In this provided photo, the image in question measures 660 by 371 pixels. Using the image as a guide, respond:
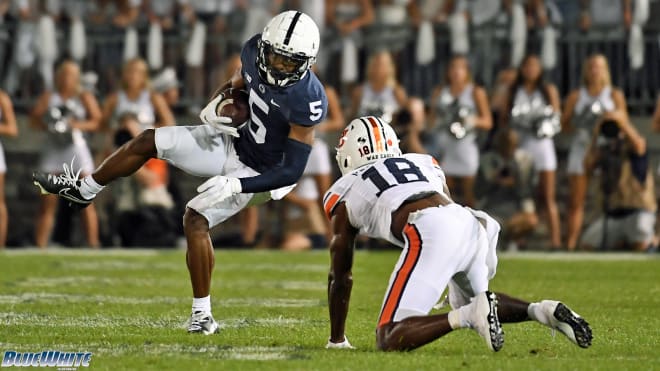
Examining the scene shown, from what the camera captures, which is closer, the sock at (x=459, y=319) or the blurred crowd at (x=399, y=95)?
the sock at (x=459, y=319)

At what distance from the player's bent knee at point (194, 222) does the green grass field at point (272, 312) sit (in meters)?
0.49

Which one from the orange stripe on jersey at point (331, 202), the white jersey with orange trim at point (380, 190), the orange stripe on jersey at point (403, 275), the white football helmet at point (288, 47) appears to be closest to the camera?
the orange stripe on jersey at point (403, 275)

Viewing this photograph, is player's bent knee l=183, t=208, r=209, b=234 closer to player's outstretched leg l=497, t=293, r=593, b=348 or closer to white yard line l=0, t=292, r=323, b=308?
white yard line l=0, t=292, r=323, b=308

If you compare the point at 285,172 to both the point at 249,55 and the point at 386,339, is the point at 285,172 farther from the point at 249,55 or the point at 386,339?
the point at 386,339

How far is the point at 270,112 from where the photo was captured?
669 centimetres

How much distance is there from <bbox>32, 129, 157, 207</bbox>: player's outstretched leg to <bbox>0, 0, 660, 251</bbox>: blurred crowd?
5562 mm

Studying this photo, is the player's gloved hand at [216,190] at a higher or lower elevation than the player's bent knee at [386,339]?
higher

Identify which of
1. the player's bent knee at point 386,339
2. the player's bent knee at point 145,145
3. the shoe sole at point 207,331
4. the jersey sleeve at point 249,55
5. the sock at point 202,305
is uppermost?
the jersey sleeve at point 249,55

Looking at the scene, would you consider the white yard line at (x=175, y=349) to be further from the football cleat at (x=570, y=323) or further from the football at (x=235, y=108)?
the football at (x=235, y=108)

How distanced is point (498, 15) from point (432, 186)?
8564 mm

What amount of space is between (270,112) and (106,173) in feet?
2.81

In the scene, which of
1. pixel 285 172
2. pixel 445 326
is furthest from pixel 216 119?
pixel 445 326

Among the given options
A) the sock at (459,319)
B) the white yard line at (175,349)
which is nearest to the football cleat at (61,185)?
the white yard line at (175,349)

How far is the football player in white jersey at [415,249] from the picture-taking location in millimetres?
5367
